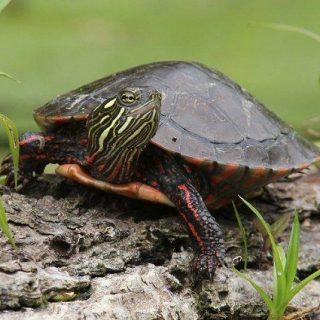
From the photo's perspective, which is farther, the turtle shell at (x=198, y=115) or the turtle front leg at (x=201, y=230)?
the turtle shell at (x=198, y=115)

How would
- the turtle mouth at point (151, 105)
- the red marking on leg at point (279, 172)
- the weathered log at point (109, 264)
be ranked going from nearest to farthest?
the weathered log at point (109, 264), the turtle mouth at point (151, 105), the red marking on leg at point (279, 172)

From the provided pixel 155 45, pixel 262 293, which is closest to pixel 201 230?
pixel 262 293

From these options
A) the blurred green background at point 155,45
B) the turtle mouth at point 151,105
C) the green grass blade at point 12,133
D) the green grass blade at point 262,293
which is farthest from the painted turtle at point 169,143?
the blurred green background at point 155,45

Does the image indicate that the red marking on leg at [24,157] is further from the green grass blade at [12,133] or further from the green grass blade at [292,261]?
the green grass blade at [292,261]

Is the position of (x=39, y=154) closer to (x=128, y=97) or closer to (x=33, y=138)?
(x=33, y=138)

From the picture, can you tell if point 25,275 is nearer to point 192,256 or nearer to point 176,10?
point 192,256

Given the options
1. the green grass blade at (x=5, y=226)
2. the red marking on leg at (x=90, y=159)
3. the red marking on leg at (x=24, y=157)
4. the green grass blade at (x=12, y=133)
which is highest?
the green grass blade at (x=12, y=133)

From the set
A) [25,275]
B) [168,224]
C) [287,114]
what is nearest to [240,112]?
[168,224]
